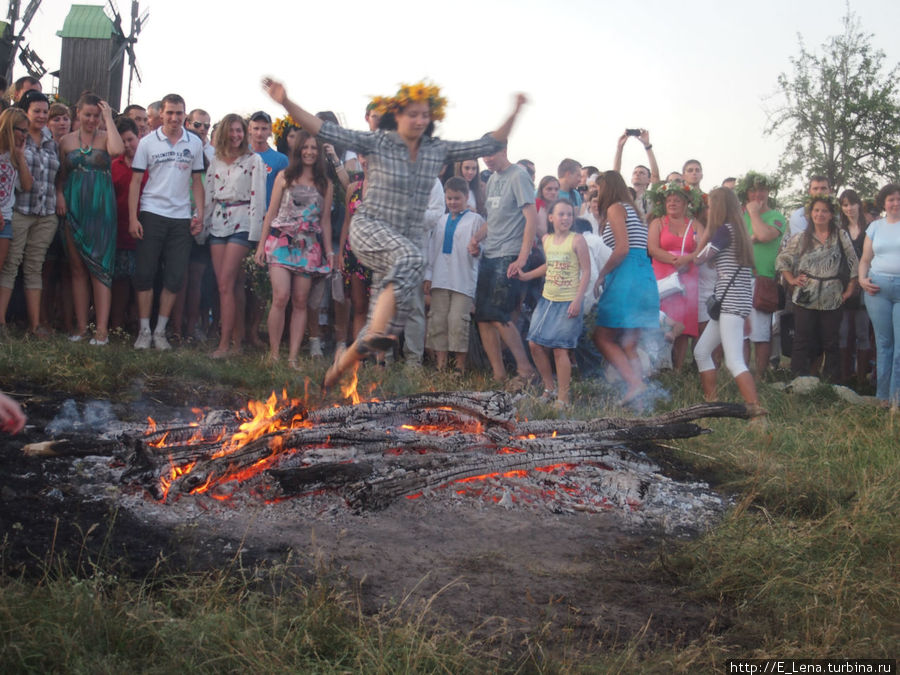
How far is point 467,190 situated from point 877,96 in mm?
21036

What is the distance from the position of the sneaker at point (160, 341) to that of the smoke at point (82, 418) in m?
2.42

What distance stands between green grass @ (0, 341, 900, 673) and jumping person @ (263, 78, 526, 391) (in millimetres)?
2455

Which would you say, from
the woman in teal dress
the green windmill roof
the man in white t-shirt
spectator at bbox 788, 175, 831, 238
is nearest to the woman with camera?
spectator at bbox 788, 175, 831, 238

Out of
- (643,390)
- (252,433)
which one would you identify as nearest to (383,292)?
(252,433)

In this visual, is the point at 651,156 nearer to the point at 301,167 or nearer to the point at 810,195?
the point at 810,195

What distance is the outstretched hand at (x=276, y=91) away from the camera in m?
6.57

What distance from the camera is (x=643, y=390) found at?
8.55 m

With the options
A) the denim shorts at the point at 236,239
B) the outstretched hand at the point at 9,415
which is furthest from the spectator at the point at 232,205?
the outstretched hand at the point at 9,415

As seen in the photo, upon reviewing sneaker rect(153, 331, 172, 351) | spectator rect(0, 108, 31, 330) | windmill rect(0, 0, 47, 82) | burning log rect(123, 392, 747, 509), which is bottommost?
burning log rect(123, 392, 747, 509)

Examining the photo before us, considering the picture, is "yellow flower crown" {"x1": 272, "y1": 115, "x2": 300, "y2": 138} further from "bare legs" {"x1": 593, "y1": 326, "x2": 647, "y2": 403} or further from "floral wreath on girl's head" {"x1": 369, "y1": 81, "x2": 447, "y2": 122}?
"bare legs" {"x1": 593, "y1": 326, "x2": 647, "y2": 403}

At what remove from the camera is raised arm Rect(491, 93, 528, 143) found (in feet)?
23.8

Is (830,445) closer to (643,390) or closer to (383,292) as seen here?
(643,390)

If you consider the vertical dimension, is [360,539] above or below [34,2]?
below

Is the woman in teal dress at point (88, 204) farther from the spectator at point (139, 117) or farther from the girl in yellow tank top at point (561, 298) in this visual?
the girl in yellow tank top at point (561, 298)
